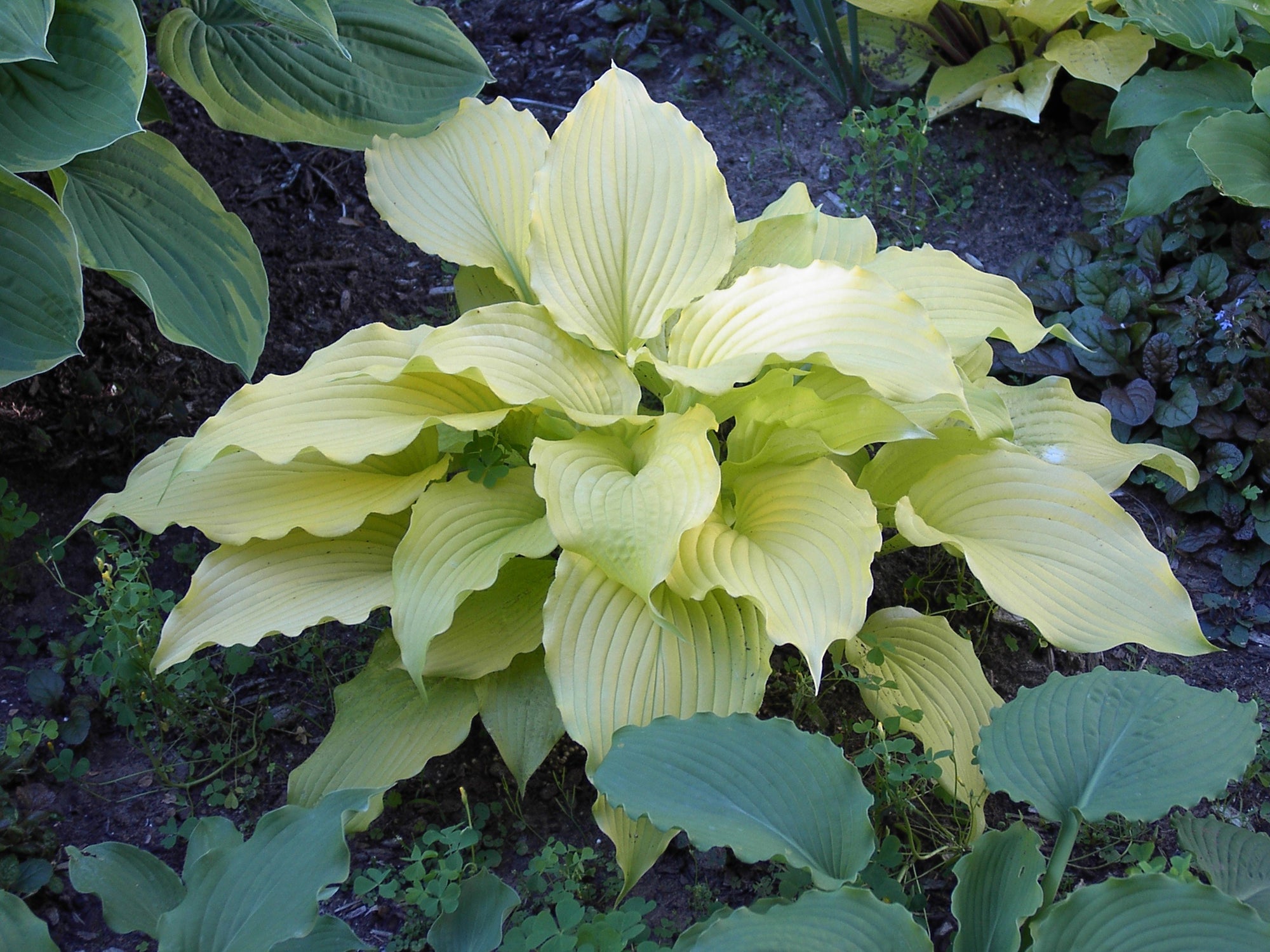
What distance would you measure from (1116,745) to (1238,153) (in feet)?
5.30

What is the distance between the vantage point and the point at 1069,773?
1441mm

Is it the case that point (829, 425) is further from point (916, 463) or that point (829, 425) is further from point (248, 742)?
point (248, 742)

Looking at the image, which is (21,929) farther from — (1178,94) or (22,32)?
(1178,94)

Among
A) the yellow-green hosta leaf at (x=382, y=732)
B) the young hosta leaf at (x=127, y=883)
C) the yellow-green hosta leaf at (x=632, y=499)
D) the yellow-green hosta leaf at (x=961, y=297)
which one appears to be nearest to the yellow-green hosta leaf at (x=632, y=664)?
the yellow-green hosta leaf at (x=632, y=499)

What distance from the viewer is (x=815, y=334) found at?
1.64 meters

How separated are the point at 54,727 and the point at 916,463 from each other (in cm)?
158

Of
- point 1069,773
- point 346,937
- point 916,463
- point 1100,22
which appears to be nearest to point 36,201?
point 346,937

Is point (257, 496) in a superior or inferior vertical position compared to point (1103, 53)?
inferior

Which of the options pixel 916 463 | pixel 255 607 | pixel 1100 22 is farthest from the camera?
pixel 1100 22

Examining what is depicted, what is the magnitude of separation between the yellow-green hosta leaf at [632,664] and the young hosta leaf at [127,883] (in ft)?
2.00

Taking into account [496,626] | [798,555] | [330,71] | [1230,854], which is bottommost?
[1230,854]

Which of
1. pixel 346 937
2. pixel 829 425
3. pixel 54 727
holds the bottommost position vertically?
pixel 54 727


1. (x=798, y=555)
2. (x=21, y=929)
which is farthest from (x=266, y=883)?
(x=798, y=555)

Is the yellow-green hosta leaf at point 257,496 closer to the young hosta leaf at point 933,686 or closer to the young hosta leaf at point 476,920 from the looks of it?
the young hosta leaf at point 476,920
